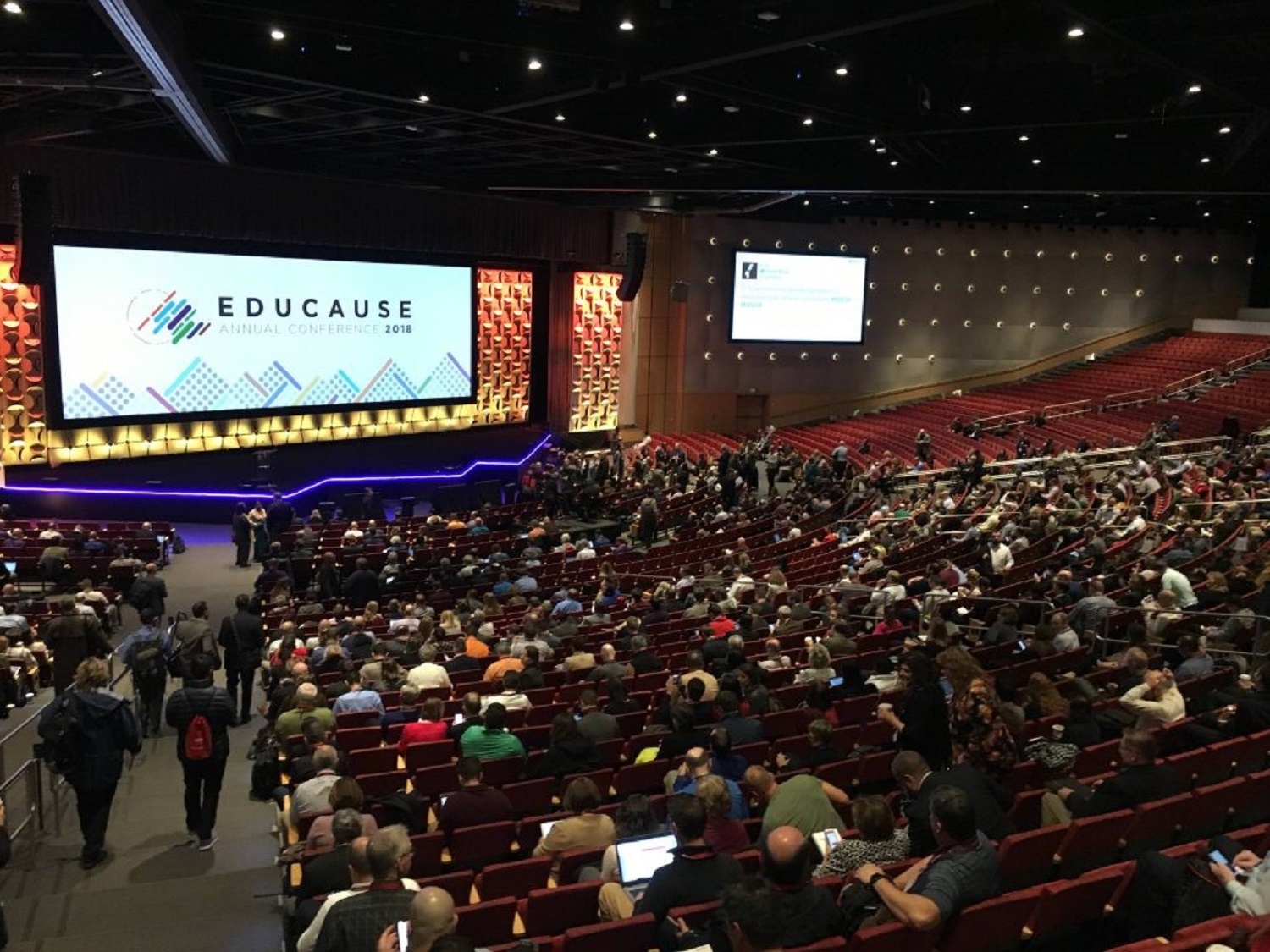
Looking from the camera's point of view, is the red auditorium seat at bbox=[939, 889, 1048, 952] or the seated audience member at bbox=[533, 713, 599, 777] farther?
the seated audience member at bbox=[533, 713, 599, 777]

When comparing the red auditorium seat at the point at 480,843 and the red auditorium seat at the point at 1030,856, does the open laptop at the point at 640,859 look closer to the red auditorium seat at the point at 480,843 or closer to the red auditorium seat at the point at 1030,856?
the red auditorium seat at the point at 480,843

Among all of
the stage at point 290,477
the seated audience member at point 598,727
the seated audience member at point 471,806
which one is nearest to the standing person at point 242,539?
the stage at point 290,477

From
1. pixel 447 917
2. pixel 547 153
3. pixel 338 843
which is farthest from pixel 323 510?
pixel 447 917

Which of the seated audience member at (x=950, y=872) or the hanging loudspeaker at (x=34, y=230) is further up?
the hanging loudspeaker at (x=34, y=230)

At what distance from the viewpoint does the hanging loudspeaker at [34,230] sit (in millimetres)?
14289

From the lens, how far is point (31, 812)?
644cm

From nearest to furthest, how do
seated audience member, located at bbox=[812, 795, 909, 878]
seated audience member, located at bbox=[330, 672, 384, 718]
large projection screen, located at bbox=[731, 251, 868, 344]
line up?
seated audience member, located at bbox=[812, 795, 909, 878] < seated audience member, located at bbox=[330, 672, 384, 718] < large projection screen, located at bbox=[731, 251, 868, 344]

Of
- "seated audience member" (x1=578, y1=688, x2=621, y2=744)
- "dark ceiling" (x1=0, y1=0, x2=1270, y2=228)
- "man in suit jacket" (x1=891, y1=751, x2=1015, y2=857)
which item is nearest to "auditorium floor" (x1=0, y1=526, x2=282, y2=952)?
"seated audience member" (x1=578, y1=688, x2=621, y2=744)

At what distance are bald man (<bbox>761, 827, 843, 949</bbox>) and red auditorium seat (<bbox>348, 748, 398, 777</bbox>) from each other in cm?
345

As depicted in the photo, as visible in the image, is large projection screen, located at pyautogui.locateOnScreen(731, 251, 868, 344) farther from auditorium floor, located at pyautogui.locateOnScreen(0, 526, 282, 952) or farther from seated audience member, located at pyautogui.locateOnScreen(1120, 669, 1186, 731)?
seated audience member, located at pyautogui.locateOnScreen(1120, 669, 1186, 731)

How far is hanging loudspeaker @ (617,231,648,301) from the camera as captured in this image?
23781 mm

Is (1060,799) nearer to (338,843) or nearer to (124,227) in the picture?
(338,843)

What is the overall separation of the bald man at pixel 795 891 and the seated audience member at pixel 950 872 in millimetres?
208

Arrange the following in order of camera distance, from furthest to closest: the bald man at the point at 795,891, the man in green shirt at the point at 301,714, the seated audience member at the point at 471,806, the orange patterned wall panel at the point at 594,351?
the orange patterned wall panel at the point at 594,351, the man in green shirt at the point at 301,714, the seated audience member at the point at 471,806, the bald man at the point at 795,891
